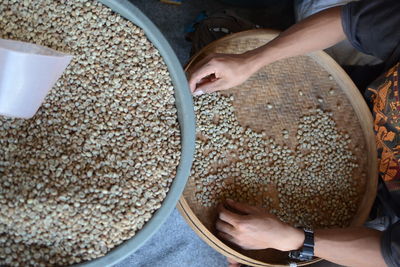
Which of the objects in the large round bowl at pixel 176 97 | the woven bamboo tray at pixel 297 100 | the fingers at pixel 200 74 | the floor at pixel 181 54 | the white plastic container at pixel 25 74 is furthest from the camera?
the floor at pixel 181 54

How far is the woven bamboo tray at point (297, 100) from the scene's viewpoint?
1.25 metres

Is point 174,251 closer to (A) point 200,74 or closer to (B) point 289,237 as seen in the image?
(B) point 289,237

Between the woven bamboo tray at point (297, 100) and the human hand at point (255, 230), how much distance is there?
0.10 metres

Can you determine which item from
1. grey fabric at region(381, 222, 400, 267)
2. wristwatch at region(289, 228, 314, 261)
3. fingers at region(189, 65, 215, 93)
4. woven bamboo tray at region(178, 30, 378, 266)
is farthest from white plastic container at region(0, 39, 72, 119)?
grey fabric at region(381, 222, 400, 267)

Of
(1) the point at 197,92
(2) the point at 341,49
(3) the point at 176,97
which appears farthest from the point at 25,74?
(2) the point at 341,49

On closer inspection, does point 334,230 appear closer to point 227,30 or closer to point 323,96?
point 323,96

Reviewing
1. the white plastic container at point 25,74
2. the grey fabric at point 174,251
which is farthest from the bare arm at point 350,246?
the white plastic container at point 25,74

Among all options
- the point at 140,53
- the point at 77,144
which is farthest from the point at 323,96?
the point at 77,144

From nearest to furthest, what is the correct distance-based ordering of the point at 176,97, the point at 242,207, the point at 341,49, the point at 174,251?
the point at 176,97 → the point at 242,207 → the point at 341,49 → the point at 174,251

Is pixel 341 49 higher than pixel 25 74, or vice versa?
pixel 341 49

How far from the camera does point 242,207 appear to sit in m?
→ 1.12

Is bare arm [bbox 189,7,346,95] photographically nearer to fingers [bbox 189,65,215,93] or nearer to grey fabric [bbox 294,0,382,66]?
fingers [bbox 189,65,215,93]

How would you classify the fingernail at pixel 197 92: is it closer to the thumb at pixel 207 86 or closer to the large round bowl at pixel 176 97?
the thumb at pixel 207 86

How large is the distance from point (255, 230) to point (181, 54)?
819 mm
